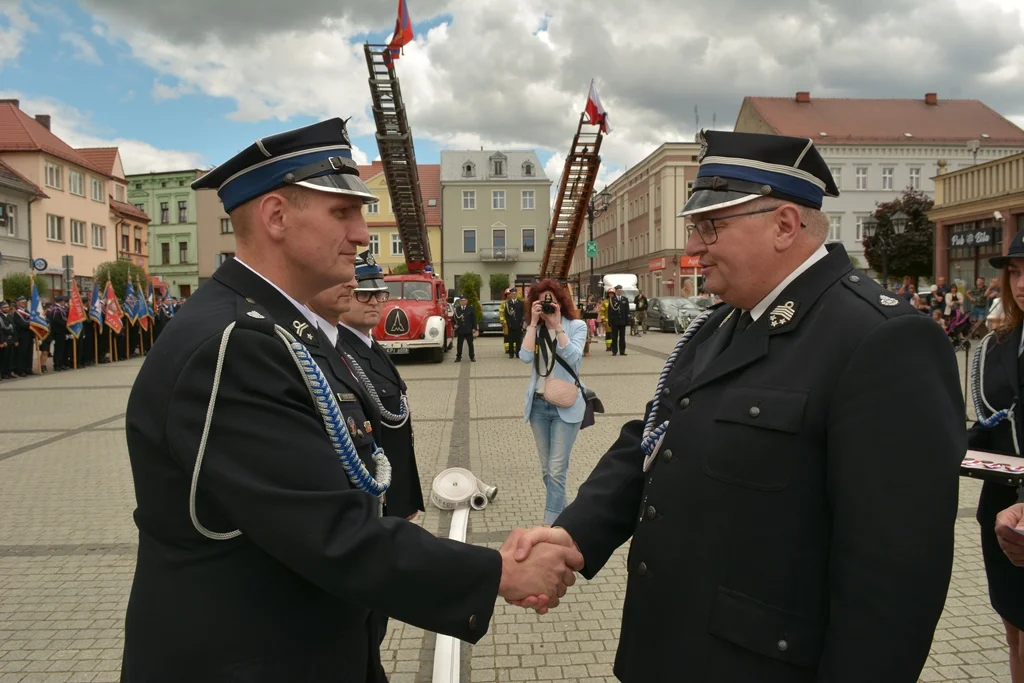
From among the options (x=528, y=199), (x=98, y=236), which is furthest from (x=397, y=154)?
(x=528, y=199)

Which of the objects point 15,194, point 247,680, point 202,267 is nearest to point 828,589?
point 247,680

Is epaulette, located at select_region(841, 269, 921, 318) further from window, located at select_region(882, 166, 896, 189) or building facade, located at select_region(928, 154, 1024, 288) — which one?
window, located at select_region(882, 166, 896, 189)

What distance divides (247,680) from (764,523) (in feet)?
4.08

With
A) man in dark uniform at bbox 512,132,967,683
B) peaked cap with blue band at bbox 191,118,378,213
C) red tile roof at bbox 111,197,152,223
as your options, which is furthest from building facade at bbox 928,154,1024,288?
red tile roof at bbox 111,197,152,223

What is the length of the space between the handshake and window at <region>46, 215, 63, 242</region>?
48.7 meters

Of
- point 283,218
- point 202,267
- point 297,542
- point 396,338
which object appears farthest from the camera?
point 202,267

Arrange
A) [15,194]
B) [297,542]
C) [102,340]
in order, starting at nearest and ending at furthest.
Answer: [297,542] < [102,340] < [15,194]

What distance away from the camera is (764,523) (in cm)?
185

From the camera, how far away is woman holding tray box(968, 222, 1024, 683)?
119 inches

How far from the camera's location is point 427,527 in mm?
5887

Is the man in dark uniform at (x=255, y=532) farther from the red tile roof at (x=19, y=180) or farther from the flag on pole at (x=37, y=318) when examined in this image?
the red tile roof at (x=19, y=180)

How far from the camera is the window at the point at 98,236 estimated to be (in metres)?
49.4

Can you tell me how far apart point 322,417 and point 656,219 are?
6206 cm

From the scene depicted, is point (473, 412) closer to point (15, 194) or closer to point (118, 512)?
point (118, 512)
